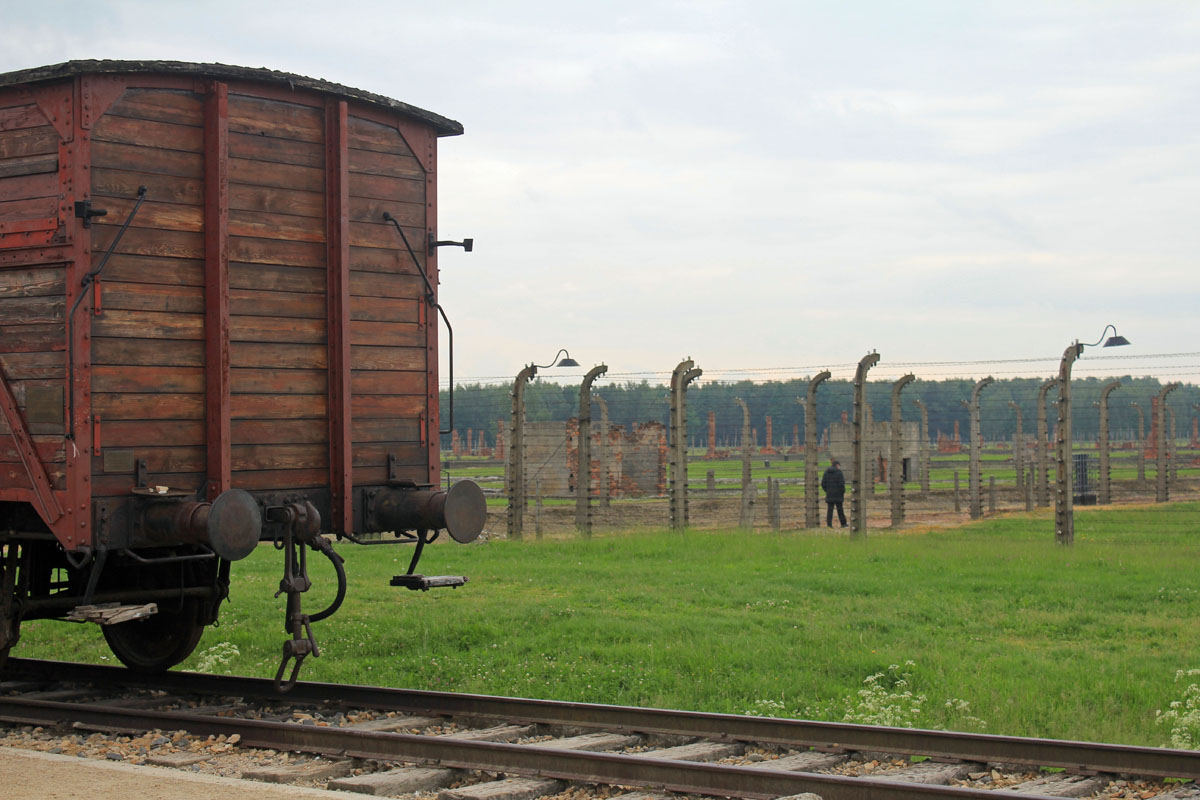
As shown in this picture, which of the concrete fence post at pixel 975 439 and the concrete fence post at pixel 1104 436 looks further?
the concrete fence post at pixel 1104 436

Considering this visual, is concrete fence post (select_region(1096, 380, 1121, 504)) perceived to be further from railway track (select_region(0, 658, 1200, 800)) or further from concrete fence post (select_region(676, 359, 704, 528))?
railway track (select_region(0, 658, 1200, 800))

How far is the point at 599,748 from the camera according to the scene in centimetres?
673

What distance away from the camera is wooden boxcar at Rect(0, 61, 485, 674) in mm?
7223

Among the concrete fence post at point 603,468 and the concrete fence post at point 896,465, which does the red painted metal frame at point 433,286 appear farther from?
the concrete fence post at point 896,465

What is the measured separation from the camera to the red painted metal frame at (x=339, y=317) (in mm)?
8180

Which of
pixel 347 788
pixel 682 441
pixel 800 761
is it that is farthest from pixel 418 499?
pixel 682 441

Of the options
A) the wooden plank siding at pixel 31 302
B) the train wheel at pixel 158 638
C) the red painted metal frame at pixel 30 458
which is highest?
the wooden plank siding at pixel 31 302

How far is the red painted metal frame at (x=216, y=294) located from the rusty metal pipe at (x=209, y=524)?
359mm

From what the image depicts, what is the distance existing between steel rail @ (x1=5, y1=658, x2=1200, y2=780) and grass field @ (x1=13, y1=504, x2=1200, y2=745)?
98 centimetres

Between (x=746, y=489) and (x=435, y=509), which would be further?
(x=746, y=489)

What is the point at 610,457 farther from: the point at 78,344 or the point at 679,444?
the point at 78,344

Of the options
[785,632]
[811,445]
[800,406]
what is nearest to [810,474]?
[811,445]

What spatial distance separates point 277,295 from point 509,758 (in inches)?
140

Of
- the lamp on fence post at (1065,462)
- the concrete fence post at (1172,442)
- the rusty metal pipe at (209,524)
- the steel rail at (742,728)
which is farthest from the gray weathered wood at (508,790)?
the concrete fence post at (1172,442)
